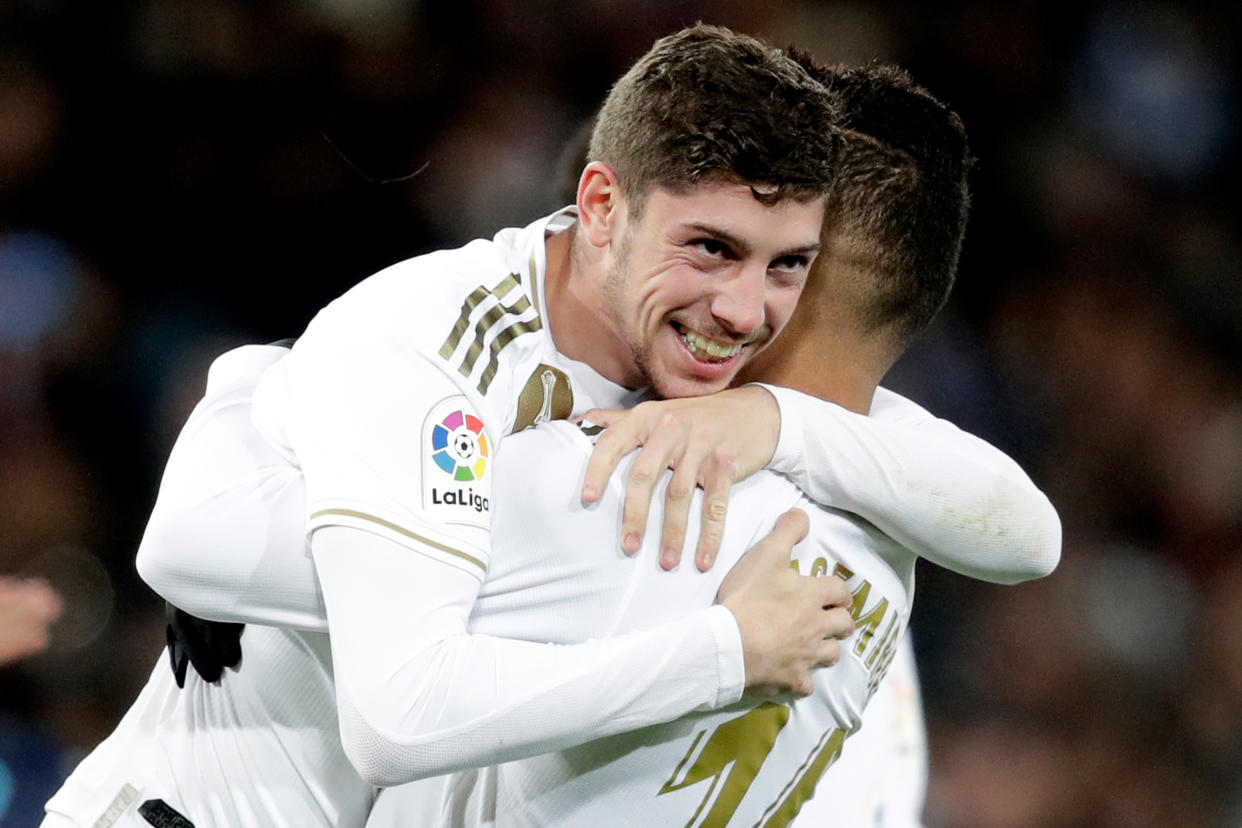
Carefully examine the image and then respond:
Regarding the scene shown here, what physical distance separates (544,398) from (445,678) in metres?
0.44

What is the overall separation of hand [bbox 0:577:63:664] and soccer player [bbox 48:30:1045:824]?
92 centimetres

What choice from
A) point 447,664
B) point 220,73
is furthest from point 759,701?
point 220,73

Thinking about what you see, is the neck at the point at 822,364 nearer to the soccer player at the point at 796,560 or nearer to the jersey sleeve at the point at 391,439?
the soccer player at the point at 796,560

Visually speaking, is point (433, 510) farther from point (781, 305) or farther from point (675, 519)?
point (781, 305)

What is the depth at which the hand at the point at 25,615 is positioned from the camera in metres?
2.57

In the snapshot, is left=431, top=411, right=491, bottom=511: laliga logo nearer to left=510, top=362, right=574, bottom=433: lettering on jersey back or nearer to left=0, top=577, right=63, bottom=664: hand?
left=510, top=362, right=574, bottom=433: lettering on jersey back

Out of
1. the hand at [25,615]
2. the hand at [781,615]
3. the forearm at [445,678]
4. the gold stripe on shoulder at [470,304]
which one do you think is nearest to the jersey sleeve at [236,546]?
the forearm at [445,678]

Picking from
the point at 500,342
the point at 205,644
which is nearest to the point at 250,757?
the point at 205,644

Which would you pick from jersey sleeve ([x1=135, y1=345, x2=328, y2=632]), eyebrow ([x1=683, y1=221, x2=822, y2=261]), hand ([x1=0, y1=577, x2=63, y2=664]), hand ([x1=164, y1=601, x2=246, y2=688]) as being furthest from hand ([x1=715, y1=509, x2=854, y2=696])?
hand ([x1=0, y1=577, x2=63, y2=664])

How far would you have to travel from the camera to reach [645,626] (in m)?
1.38

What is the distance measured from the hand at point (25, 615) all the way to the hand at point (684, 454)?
1549 mm

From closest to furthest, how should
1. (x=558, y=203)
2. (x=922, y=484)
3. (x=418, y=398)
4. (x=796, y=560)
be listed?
1. (x=418, y=398)
2. (x=796, y=560)
3. (x=922, y=484)
4. (x=558, y=203)

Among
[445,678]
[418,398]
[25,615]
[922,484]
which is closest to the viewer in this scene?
[445,678]

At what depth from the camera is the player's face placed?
62.9 inches
